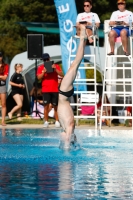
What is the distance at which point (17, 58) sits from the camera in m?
23.8

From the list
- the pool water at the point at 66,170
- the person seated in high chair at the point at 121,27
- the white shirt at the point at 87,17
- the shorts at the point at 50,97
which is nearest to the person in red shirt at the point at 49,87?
the shorts at the point at 50,97

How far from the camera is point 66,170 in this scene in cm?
785

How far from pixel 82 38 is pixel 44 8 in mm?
36426

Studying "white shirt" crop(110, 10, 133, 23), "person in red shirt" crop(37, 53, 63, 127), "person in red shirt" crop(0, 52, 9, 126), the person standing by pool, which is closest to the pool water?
the person standing by pool

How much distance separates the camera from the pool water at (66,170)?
6.30 meters

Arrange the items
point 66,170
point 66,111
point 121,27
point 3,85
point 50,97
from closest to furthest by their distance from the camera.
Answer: point 66,170 < point 66,111 < point 121,27 < point 3,85 < point 50,97

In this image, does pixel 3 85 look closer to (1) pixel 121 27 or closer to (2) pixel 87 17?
(2) pixel 87 17

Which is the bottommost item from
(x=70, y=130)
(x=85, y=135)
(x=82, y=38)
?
(x=85, y=135)

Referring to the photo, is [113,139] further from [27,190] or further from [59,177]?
[27,190]

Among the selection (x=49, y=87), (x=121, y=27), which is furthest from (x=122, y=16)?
(x=49, y=87)

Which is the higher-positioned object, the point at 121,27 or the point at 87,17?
the point at 87,17

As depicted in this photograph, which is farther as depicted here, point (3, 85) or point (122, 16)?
point (3, 85)

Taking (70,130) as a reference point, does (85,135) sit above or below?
below

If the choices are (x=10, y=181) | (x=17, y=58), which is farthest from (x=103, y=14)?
(x=10, y=181)
